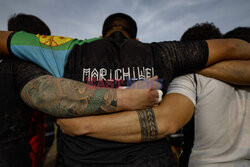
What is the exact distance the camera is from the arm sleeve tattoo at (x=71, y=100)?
1.06 m

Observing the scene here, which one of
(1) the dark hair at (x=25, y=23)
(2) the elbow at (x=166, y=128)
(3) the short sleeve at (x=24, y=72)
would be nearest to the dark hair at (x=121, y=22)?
(1) the dark hair at (x=25, y=23)

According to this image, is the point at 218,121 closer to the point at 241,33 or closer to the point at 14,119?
the point at 241,33

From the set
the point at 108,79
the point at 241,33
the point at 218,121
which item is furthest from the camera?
the point at 241,33

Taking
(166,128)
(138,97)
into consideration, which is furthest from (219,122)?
(138,97)

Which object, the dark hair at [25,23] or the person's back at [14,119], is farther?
the dark hair at [25,23]

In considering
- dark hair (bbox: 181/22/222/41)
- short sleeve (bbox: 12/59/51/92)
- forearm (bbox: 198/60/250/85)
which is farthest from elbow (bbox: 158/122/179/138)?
dark hair (bbox: 181/22/222/41)

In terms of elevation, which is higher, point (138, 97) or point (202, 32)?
point (202, 32)

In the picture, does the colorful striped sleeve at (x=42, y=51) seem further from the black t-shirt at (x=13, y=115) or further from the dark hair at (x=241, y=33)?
the dark hair at (x=241, y=33)

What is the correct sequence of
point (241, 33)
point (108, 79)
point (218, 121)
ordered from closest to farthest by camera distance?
point (108, 79), point (218, 121), point (241, 33)

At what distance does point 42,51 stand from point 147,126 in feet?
3.96

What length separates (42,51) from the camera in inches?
48.9

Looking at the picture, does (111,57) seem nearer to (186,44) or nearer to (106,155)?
(186,44)

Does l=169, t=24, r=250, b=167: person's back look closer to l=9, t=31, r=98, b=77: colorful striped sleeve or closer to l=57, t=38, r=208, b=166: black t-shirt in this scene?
l=57, t=38, r=208, b=166: black t-shirt

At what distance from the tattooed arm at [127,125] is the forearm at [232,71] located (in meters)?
0.67
